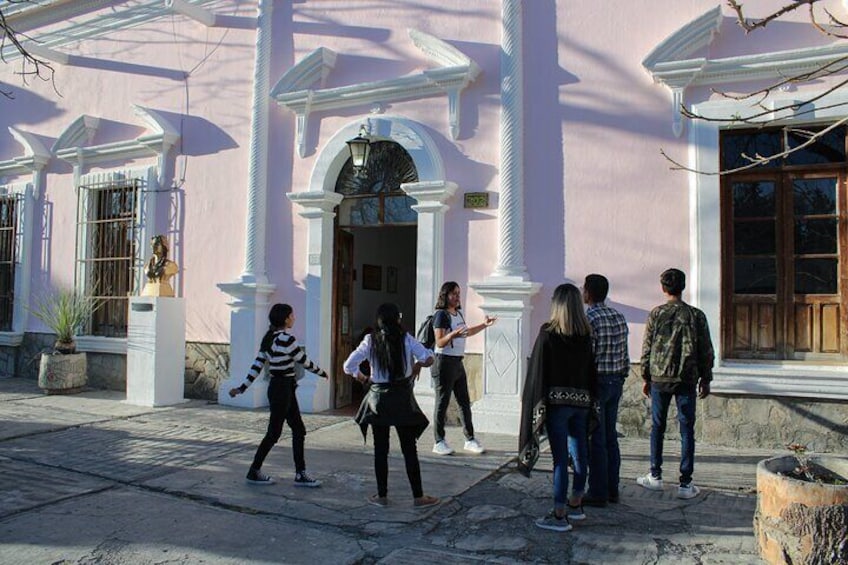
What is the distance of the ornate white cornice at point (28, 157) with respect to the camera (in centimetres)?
1117

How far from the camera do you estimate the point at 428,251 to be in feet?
25.4

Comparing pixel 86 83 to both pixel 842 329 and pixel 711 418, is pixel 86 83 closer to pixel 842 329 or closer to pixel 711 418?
pixel 711 418

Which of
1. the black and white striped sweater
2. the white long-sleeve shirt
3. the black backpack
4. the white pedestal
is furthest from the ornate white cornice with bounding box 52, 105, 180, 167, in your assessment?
the white long-sleeve shirt

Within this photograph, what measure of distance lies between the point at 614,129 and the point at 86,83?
822 centimetres

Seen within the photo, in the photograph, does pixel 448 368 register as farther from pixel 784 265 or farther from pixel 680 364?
pixel 784 265

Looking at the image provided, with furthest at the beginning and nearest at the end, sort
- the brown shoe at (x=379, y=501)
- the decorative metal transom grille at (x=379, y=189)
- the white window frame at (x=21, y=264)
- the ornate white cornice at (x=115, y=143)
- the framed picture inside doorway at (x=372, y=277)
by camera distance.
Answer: the white window frame at (x=21, y=264) → the framed picture inside doorway at (x=372, y=277) → the ornate white cornice at (x=115, y=143) → the decorative metal transom grille at (x=379, y=189) → the brown shoe at (x=379, y=501)

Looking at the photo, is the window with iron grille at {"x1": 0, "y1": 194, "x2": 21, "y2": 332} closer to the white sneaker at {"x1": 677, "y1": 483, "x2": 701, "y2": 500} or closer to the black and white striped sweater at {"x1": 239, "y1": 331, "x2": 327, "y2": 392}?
the black and white striped sweater at {"x1": 239, "y1": 331, "x2": 327, "y2": 392}

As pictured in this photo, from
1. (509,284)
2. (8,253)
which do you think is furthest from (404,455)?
(8,253)

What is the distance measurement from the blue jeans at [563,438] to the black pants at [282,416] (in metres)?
1.93

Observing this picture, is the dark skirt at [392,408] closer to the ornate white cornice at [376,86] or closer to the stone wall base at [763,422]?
Result: the stone wall base at [763,422]

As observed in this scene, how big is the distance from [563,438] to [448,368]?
6.53 ft

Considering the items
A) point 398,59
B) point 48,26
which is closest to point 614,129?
point 398,59

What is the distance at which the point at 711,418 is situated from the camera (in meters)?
6.61

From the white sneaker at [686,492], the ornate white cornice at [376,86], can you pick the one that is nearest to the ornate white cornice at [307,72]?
the ornate white cornice at [376,86]
